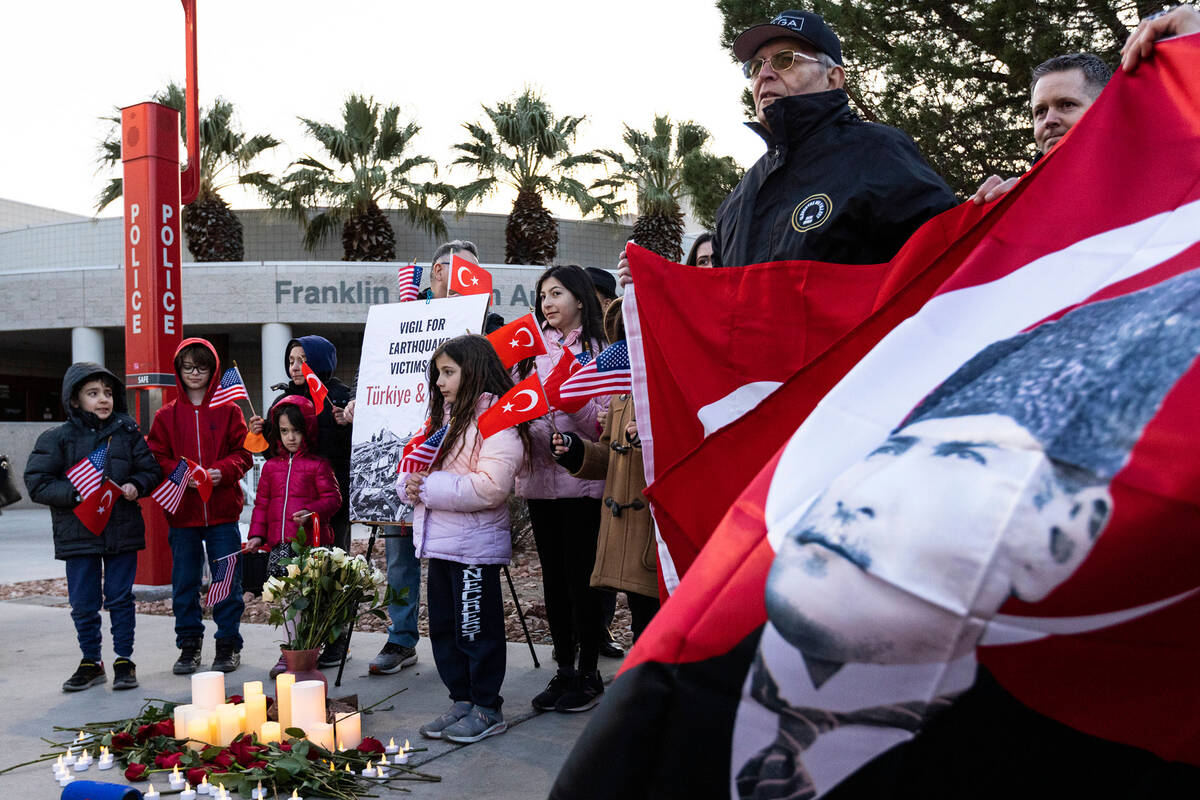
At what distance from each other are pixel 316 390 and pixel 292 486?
59cm

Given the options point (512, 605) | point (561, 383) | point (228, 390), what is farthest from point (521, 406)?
point (512, 605)

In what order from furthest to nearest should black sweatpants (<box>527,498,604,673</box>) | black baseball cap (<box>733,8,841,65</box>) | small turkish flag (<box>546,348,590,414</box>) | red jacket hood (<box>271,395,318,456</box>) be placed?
red jacket hood (<box>271,395,318,456</box>) → black sweatpants (<box>527,498,604,673</box>) → small turkish flag (<box>546,348,590,414</box>) → black baseball cap (<box>733,8,841,65</box>)

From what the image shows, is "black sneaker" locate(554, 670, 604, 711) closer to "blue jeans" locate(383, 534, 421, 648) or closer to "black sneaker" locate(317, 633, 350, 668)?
"blue jeans" locate(383, 534, 421, 648)

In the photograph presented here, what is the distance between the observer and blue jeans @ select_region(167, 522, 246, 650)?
578 centimetres

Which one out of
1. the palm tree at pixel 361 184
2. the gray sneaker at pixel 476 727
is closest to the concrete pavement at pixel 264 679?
the gray sneaker at pixel 476 727

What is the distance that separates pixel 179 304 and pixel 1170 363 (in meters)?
8.99

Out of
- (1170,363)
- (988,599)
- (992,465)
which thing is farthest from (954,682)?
(1170,363)

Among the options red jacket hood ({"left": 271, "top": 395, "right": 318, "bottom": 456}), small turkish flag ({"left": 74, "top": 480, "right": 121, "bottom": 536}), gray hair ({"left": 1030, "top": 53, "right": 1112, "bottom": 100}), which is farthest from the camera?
red jacket hood ({"left": 271, "top": 395, "right": 318, "bottom": 456})

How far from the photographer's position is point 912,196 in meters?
2.83

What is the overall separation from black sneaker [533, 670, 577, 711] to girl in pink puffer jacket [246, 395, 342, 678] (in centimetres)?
175

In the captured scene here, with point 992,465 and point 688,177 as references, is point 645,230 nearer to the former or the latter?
point 688,177

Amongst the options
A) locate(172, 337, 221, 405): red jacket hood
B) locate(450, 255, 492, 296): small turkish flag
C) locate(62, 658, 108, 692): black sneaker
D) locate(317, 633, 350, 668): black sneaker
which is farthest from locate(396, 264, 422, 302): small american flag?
locate(62, 658, 108, 692): black sneaker

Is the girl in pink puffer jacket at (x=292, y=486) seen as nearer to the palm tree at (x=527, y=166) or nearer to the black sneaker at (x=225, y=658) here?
the black sneaker at (x=225, y=658)

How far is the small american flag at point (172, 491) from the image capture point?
563cm
